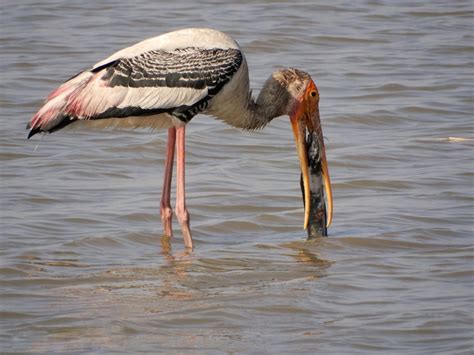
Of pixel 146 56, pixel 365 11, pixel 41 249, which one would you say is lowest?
pixel 365 11

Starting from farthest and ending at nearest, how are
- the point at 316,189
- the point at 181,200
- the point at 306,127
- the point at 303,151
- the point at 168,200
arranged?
the point at 306,127, the point at 303,151, the point at 316,189, the point at 168,200, the point at 181,200

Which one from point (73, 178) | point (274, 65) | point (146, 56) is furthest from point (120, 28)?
point (146, 56)

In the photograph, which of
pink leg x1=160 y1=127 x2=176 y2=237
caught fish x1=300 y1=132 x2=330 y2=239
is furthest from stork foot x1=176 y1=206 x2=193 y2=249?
caught fish x1=300 y1=132 x2=330 y2=239

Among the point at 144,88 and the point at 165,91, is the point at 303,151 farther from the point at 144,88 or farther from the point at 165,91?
the point at 144,88

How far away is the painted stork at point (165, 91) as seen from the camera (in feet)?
30.0

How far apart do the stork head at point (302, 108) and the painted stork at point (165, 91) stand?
0.02m

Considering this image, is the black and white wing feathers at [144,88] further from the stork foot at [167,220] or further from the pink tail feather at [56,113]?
the stork foot at [167,220]

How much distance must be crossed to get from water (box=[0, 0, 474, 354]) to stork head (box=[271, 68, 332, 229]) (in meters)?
0.48

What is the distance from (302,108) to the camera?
979 centimetres

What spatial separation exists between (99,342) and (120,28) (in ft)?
41.1

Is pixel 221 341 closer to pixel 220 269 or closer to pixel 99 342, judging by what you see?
pixel 99 342

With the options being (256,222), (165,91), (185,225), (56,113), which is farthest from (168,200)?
(56,113)

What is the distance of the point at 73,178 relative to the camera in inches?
427

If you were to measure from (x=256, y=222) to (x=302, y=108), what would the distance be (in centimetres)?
100
